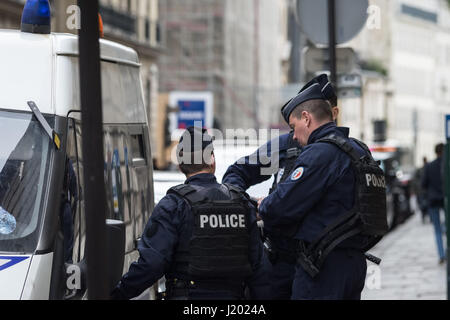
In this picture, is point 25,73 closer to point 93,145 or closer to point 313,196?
point 313,196

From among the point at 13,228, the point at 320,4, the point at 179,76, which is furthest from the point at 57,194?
the point at 179,76

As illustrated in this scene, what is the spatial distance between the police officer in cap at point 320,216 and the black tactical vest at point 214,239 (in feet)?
0.87

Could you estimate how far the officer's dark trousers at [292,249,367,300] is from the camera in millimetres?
6016

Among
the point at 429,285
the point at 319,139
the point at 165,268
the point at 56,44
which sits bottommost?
the point at 429,285

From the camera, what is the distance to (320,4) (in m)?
11.6

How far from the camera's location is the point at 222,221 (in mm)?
6309

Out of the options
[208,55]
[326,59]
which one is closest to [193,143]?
[326,59]

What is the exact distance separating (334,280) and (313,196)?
16.0 inches

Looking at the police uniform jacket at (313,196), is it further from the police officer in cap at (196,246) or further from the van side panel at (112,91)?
the van side panel at (112,91)

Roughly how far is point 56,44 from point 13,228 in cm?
114

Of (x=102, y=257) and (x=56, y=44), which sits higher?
(x=56, y=44)

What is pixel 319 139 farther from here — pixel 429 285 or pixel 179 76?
pixel 179 76

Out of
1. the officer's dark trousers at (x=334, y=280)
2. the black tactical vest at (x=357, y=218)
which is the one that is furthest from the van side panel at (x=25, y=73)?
the officer's dark trousers at (x=334, y=280)

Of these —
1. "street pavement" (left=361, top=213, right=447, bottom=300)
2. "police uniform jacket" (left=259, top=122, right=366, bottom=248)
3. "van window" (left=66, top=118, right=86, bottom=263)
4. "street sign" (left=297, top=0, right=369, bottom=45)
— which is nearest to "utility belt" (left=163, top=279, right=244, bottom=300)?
"police uniform jacket" (left=259, top=122, right=366, bottom=248)
